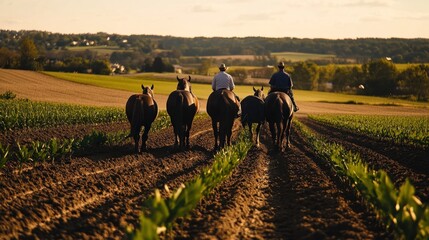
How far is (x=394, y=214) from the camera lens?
6633mm

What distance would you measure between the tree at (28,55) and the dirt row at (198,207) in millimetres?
82469

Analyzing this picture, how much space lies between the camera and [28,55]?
317ft

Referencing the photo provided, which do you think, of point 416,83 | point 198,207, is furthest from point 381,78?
point 198,207

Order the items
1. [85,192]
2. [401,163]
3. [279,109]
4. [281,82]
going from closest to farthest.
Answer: [85,192] < [401,163] < [279,109] < [281,82]

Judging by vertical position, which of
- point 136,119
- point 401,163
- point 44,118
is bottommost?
point 44,118

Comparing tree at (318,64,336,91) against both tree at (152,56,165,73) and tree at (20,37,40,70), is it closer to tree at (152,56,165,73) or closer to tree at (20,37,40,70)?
tree at (152,56,165,73)

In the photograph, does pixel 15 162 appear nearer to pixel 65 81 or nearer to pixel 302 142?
pixel 302 142

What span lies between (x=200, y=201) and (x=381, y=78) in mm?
95882

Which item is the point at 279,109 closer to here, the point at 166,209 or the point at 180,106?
the point at 180,106

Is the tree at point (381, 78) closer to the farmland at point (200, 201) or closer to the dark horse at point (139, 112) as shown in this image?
the farmland at point (200, 201)

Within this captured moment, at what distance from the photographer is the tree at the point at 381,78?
98.4 metres

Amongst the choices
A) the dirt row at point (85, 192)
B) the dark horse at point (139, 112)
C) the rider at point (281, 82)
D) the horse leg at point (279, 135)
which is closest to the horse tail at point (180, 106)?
the dark horse at point (139, 112)

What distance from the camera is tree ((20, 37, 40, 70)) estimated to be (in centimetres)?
9238

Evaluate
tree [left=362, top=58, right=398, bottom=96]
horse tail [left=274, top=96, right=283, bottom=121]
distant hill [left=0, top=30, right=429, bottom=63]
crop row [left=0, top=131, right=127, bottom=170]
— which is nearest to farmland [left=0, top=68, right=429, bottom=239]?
crop row [left=0, top=131, right=127, bottom=170]
